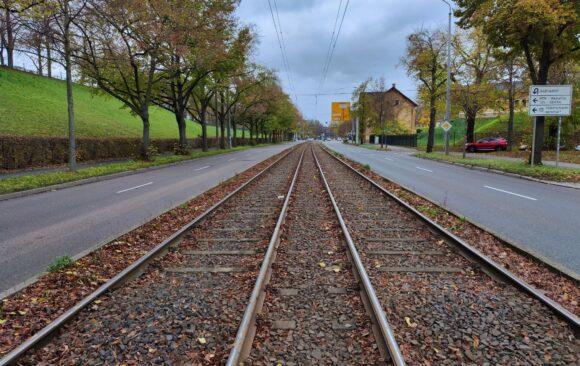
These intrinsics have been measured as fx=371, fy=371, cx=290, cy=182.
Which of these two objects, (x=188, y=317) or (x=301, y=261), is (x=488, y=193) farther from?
(x=188, y=317)

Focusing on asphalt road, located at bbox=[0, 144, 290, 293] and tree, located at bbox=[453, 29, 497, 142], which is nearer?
asphalt road, located at bbox=[0, 144, 290, 293]

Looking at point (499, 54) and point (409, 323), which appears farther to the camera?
point (499, 54)

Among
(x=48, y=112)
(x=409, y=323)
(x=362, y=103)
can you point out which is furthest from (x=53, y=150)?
(x=362, y=103)

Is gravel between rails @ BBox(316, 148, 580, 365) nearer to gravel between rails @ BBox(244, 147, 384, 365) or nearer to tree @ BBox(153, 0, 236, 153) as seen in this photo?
gravel between rails @ BBox(244, 147, 384, 365)

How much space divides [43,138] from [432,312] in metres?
20.2

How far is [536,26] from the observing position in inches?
643

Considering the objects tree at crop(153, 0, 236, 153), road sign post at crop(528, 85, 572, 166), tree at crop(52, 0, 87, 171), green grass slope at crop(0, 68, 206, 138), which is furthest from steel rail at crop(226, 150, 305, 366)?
green grass slope at crop(0, 68, 206, 138)

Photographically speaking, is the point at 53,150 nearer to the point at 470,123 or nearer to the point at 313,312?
the point at 313,312

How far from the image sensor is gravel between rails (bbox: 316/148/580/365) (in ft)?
10.5

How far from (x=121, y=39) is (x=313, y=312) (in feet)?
71.1

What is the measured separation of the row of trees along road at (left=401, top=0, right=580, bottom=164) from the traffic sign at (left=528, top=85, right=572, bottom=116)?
3.01ft

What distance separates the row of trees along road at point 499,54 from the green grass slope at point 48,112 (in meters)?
24.8

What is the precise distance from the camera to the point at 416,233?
272 inches

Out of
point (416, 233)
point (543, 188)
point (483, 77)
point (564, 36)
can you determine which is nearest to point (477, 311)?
point (416, 233)
